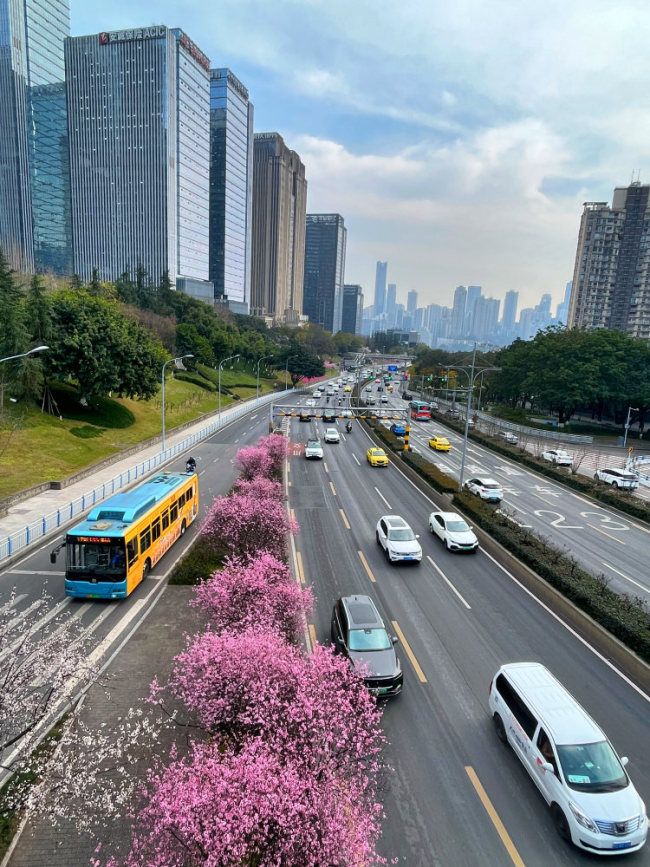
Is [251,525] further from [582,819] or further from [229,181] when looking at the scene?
[229,181]

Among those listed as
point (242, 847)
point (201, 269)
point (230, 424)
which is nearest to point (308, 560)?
point (242, 847)

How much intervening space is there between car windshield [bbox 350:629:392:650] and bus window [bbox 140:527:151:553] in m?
8.51

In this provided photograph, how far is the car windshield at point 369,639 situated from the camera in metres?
12.6

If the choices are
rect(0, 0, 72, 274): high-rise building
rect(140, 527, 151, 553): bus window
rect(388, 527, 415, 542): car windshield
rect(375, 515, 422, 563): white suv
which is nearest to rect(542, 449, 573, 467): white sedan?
rect(375, 515, 422, 563): white suv

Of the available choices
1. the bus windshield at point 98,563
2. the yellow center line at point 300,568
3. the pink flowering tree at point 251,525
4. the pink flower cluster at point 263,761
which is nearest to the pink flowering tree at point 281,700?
the pink flower cluster at point 263,761

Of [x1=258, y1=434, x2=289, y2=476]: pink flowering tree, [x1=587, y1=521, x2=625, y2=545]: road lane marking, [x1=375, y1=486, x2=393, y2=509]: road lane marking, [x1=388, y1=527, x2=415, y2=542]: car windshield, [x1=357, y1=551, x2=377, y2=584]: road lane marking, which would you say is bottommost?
[x1=375, y1=486, x2=393, y2=509]: road lane marking

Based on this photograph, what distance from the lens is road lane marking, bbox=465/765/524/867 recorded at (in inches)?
331

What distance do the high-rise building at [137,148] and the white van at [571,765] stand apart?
5093 inches

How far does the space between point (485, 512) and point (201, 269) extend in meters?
138

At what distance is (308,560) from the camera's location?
20734 mm

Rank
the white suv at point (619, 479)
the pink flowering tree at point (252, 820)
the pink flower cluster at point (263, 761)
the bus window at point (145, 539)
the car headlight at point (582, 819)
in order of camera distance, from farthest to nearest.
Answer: the white suv at point (619, 479), the bus window at point (145, 539), the car headlight at point (582, 819), the pink flower cluster at point (263, 761), the pink flowering tree at point (252, 820)

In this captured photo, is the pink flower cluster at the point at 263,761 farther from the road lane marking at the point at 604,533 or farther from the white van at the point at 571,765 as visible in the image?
the road lane marking at the point at 604,533

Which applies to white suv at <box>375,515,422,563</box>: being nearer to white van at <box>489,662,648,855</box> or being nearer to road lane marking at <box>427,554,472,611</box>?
road lane marking at <box>427,554,472,611</box>

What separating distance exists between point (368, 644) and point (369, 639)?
173mm
